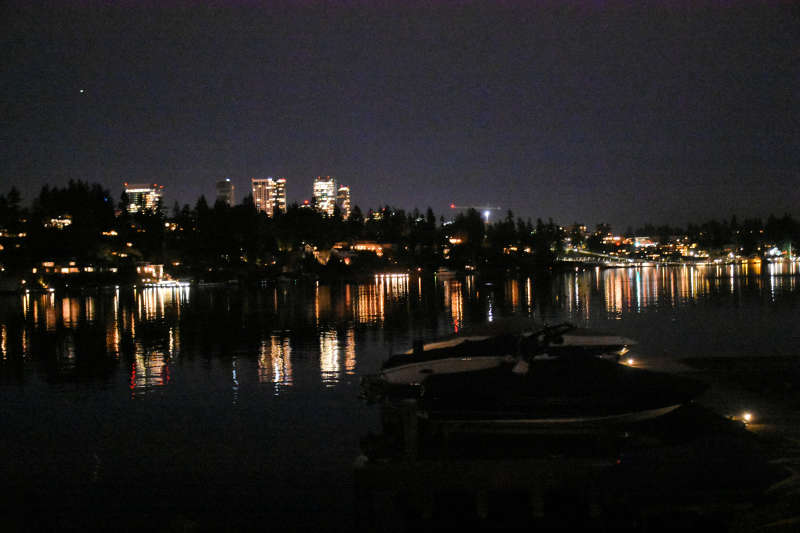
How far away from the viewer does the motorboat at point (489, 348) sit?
31.6 ft

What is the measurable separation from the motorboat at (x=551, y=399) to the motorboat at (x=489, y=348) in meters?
0.56

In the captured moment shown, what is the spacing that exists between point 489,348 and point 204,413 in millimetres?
5364

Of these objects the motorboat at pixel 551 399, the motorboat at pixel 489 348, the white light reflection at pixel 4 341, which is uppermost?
the motorboat at pixel 489 348

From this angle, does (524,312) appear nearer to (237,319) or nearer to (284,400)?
(237,319)

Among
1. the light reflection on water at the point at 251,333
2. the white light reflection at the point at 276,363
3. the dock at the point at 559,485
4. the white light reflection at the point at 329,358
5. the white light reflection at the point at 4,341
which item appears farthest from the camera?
the white light reflection at the point at 4,341

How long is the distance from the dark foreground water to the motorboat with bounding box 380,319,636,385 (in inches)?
50.6

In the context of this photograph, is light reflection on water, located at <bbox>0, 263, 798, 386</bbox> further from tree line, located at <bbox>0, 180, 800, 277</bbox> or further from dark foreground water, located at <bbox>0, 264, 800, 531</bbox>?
tree line, located at <bbox>0, 180, 800, 277</bbox>

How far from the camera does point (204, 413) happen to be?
1251cm

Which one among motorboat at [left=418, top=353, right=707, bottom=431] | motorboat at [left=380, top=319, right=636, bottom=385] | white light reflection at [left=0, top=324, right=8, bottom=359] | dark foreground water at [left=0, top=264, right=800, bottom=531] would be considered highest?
motorboat at [left=380, top=319, right=636, bottom=385]

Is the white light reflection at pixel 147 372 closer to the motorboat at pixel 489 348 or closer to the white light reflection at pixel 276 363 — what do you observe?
the white light reflection at pixel 276 363

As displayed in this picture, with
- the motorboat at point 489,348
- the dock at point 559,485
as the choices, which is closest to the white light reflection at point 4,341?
the motorboat at point 489,348

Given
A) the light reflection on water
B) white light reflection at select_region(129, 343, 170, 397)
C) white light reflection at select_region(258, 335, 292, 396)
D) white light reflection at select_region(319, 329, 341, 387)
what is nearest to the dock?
white light reflection at select_region(258, 335, 292, 396)

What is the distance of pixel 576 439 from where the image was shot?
28.9ft

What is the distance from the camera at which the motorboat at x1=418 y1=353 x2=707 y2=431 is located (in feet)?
27.9
